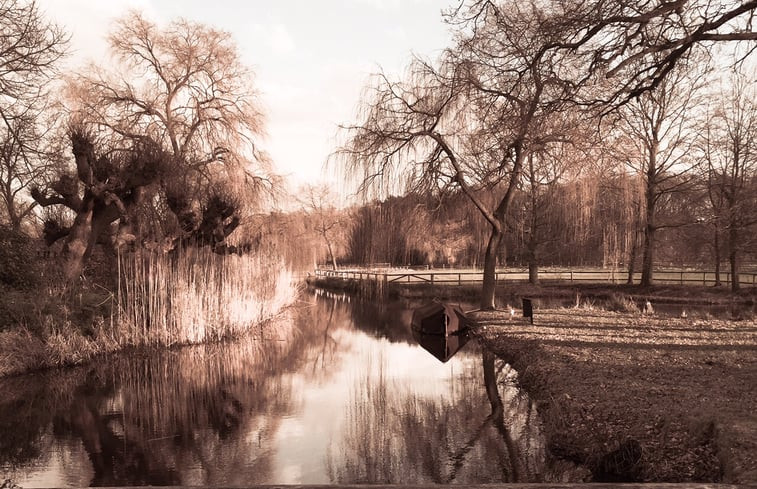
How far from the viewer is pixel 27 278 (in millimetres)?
12938

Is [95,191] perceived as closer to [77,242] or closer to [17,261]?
[77,242]

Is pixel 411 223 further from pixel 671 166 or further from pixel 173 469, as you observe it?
pixel 671 166

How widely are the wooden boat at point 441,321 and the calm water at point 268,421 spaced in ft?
7.09

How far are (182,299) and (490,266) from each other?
8522mm

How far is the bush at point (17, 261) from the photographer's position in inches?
494

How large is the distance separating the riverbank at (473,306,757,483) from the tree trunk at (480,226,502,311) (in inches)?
160

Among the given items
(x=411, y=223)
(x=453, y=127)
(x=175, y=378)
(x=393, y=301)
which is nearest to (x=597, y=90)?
(x=453, y=127)

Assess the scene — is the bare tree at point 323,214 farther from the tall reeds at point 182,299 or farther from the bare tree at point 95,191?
the bare tree at point 95,191

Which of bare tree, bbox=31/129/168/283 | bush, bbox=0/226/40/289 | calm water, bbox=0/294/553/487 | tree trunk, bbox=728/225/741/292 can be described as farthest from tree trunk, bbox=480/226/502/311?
tree trunk, bbox=728/225/741/292

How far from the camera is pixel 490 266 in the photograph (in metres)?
16.1

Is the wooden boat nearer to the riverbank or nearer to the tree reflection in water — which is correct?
the riverbank

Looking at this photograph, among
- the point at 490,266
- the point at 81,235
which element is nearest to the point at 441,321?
the point at 490,266

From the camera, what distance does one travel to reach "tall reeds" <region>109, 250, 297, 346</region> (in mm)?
12398


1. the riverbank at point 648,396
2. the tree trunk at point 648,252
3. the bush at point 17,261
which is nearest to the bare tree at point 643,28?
the riverbank at point 648,396
